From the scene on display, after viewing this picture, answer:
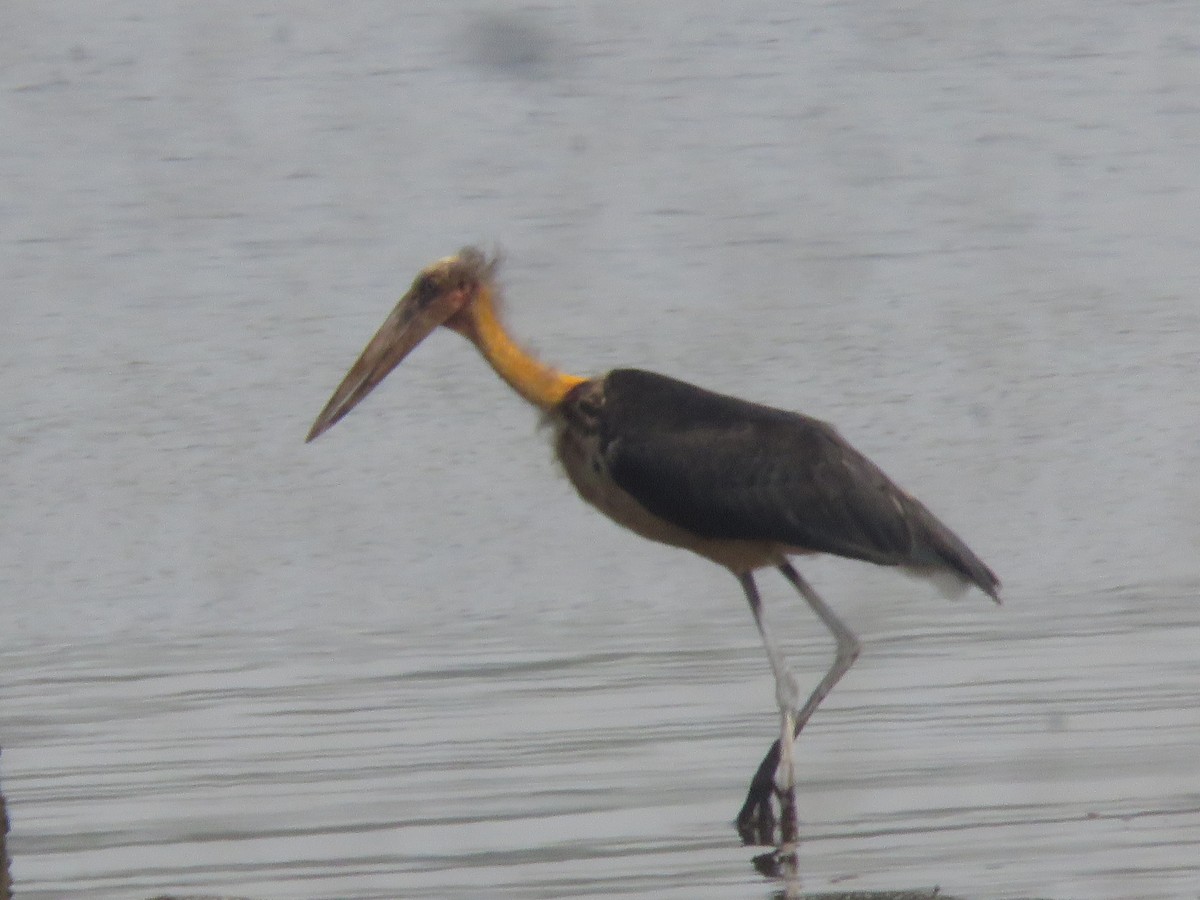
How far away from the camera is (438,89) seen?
59.0 ft

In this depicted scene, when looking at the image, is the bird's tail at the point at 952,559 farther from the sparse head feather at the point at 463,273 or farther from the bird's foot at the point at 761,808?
the sparse head feather at the point at 463,273

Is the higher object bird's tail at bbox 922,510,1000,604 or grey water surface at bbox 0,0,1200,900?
bird's tail at bbox 922,510,1000,604

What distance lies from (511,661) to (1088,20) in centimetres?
1202

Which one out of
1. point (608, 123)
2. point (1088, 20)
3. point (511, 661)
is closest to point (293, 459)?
point (511, 661)

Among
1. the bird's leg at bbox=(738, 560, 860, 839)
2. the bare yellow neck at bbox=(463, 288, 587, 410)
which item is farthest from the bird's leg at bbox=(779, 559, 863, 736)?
the bare yellow neck at bbox=(463, 288, 587, 410)

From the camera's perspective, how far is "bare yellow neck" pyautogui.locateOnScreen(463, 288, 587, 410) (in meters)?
8.32

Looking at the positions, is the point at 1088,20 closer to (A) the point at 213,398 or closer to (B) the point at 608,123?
(B) the point at 608,123

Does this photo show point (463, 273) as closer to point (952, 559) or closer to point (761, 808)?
point (952, 559)

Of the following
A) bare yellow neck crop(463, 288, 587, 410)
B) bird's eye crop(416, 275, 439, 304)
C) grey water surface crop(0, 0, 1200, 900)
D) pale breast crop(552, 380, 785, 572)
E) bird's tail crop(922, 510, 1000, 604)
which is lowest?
grey water surface crop(0, 0, 1200, 900)

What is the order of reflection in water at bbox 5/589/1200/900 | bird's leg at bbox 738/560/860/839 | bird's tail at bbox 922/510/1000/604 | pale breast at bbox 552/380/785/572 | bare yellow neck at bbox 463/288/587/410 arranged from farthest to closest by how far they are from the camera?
bare yellow neck at bbox 463/288/587/410, pale breast at bbox 552/380/785/572, bird's tail at bbox 922/510/1000/604, bird's leg at bbox 738/560/860/839, reflection in water at bbox 5/589/1200/900

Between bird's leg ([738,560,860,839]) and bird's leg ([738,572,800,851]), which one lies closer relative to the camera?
bird's leg ([738,572,800,851])

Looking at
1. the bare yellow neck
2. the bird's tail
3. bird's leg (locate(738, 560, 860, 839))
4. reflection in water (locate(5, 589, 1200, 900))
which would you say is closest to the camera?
reflection in water (locate(5, 589, 1200, 900))

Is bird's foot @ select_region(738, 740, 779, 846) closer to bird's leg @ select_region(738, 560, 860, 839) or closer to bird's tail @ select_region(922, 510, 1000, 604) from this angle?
bird's leg @ select_region(738, 560, 860, 839)

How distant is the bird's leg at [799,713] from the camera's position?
7055 mm
